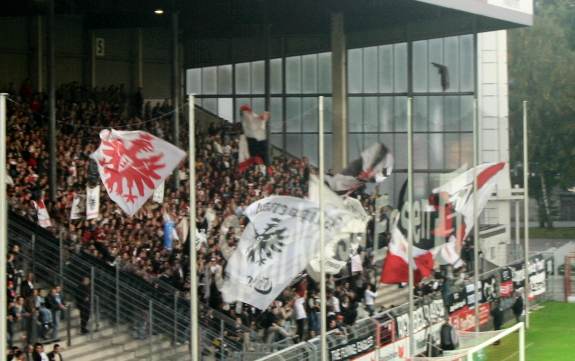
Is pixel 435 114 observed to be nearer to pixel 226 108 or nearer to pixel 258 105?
pixel 258 105

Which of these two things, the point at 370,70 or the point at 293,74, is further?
the point at 293,74

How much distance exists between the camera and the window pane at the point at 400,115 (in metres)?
49.9

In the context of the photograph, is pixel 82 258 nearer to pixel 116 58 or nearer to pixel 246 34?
pixel 116 58

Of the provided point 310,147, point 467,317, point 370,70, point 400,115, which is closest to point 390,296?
point 467,317

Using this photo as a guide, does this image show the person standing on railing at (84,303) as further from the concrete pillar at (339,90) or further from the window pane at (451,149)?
the window pane at (451,149)

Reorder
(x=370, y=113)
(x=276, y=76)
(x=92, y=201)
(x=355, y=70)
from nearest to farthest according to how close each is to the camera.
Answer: (x=92, y=201) < (x=370, y=113) < (x=355, y=70) < (x=276, y=76)

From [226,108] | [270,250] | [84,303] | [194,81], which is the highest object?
[194,81]

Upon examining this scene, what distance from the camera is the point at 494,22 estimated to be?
151ft

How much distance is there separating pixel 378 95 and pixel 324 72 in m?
2.31

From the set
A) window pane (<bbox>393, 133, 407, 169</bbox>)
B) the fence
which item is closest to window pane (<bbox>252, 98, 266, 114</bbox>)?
window pane (<bbox>393, 133, 407, 169</bbox>)

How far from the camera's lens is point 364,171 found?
87.0 feet

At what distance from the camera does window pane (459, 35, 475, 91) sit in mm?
50281

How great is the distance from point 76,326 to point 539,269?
22.2 m

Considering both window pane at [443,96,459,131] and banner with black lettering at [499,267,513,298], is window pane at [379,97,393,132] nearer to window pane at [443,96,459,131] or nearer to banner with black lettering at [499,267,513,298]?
window pane at [443,96,459,131]
